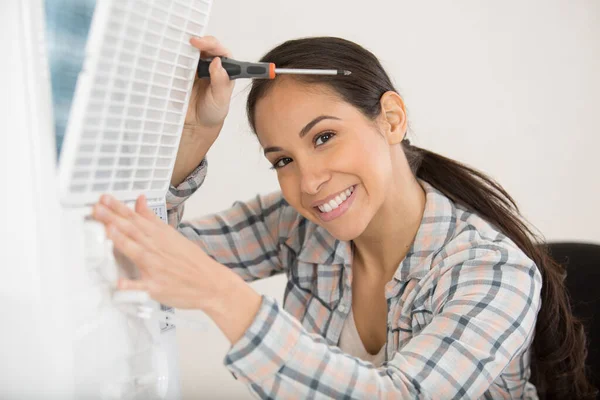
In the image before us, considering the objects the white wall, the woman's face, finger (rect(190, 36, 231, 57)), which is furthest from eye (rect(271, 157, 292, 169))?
the white wall

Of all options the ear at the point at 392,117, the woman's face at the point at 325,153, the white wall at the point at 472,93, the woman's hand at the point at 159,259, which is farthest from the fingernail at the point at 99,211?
the white wall at the point at 472,93

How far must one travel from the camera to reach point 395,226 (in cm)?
110

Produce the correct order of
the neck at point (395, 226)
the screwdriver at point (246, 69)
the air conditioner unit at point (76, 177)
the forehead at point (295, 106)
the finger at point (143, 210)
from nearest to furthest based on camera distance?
the air conditioner unit at point (76, 177)
the finger at point (143, 210)
the screwdriver at point (246, 69)
the forehead at point (295, 106)
the neck at point (395, 226)

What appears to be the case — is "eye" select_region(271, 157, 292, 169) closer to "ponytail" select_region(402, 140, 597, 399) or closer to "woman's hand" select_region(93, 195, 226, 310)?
"ponytail" select_region(402, 140, 597, 399)

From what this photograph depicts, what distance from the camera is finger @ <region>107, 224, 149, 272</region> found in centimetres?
61

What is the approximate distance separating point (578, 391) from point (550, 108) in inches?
38.3

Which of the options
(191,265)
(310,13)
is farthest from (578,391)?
(310,13)

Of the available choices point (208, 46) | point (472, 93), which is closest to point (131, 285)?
point (208, 46)

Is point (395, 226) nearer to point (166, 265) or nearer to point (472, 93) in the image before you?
point (166, 265)

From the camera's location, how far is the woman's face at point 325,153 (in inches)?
37.2

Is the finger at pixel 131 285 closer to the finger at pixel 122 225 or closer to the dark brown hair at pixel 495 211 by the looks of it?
the finger at pixel 122 225

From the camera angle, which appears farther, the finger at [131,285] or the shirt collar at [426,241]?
the shirt collar at [426,241]

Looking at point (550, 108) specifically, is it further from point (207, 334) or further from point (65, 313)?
point (65, 313)

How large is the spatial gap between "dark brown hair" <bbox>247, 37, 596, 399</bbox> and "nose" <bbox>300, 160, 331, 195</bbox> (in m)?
0.11
